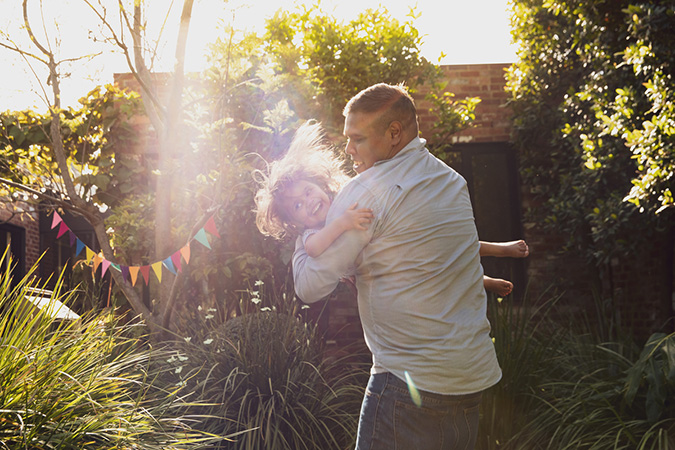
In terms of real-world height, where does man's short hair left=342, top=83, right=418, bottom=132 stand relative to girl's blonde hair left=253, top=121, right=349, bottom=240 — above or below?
above

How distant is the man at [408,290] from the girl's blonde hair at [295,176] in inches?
16.3

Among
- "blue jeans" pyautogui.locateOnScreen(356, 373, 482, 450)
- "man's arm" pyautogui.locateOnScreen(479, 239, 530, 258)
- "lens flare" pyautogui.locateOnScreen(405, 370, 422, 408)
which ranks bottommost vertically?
"blue jeans" pyautogui.locateOnScreen(356, 373, 482, 450)

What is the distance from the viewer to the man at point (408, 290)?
1.81 metres

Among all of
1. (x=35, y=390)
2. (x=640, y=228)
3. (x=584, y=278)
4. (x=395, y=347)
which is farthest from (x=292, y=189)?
(x=584, y=278)

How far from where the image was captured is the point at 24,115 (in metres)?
7.01

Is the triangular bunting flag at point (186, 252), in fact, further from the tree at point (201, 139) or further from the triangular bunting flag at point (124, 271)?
the triangular bunting flag at point (124, 271)

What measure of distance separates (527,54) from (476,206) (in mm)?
1985

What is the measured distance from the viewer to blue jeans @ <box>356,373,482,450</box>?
1800 mm

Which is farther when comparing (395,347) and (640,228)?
(640,228)

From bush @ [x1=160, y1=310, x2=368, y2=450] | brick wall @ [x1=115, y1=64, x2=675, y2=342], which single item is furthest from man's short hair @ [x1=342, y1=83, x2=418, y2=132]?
brick wall @ [x1=115, y1=64, x2=675, y2=342]

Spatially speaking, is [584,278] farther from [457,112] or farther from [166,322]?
[166,322]

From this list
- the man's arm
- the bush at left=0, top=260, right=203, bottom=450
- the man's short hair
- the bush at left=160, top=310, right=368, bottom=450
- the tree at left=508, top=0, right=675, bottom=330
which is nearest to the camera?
the man's short hair

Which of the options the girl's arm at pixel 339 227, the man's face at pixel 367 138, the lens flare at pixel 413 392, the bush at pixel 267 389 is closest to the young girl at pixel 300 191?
the girl's arm at pixel 339 227

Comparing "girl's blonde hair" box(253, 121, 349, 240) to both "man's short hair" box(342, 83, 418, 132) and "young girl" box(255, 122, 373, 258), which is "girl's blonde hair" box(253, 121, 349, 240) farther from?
"man's short hair" box(342, 83, 418, 132)
